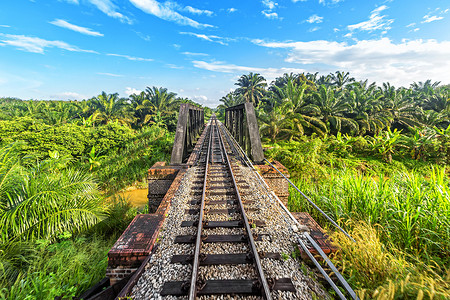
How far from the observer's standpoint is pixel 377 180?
1052 centimetres

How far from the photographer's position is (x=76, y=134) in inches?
564

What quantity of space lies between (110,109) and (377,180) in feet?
82.9

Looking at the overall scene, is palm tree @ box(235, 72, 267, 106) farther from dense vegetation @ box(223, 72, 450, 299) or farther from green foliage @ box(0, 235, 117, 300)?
green foliage @ box(0, 235, 117, 300)

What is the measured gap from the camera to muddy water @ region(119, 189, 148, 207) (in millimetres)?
10016

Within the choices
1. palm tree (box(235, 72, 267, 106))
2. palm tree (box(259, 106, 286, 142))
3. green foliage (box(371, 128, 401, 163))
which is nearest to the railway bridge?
palm tree (box(259, 106, 286, 142))

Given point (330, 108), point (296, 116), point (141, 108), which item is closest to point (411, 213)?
point (296, 116)

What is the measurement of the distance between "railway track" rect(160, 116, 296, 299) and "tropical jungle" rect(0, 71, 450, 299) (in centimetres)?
73

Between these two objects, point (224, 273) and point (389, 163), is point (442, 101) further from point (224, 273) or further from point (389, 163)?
point (224, 273)

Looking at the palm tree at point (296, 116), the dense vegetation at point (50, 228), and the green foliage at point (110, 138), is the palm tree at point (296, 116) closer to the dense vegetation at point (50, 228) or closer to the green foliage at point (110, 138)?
the dense vegetation at point (50, 228)

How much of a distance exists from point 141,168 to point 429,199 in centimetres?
1506

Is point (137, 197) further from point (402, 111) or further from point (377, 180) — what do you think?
point (402, 111)

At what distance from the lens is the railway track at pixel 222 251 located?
2.43m

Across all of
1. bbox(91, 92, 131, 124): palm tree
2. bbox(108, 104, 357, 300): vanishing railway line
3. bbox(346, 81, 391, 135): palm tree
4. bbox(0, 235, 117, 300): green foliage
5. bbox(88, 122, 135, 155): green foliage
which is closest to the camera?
bbox(108, 104, 357, 300): vanishing railway line

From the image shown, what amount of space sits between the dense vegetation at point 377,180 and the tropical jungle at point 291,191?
0.11ft
